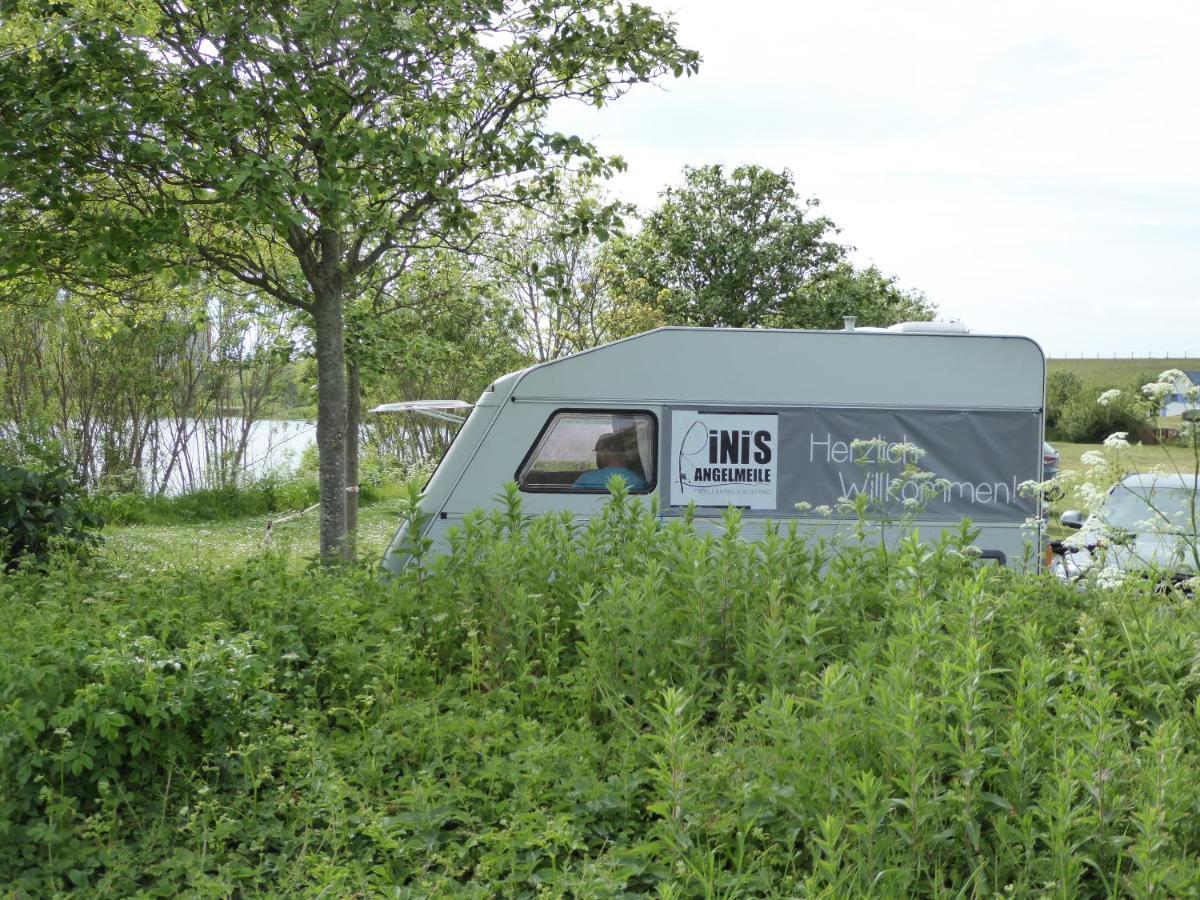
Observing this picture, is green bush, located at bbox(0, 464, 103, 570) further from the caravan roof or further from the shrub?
the shrub

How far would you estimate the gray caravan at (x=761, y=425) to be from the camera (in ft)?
29.7

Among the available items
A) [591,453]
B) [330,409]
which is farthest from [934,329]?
[330,409]

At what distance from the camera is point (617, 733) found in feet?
13.5

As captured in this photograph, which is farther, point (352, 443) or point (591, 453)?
point (352, 443)

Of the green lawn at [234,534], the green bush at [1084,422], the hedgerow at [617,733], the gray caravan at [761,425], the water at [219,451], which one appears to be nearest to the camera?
the hedgerow at [617,733]

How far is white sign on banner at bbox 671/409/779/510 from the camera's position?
925 cm

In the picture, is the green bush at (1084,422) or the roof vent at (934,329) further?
the green bush at (1084,422)

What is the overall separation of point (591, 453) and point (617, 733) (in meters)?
5.16

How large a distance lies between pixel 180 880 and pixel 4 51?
8120 mm

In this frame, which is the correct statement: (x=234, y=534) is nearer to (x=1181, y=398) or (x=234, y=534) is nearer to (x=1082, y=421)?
(x=1181, y=398)

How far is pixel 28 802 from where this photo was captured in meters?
3.92

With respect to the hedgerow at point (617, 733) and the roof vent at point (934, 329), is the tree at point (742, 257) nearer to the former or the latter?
the roof vent at point (934, 329)

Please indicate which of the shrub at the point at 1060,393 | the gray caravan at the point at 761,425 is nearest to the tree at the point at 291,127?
the gray caravan at the point at 761,425

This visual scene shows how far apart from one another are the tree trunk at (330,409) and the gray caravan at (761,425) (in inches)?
77.7
